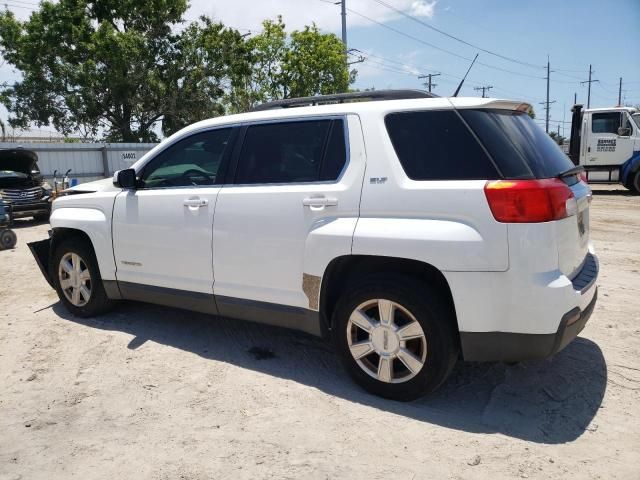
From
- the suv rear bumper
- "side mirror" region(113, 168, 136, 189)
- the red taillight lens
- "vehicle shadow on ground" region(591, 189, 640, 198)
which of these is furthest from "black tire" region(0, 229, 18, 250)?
"vehicle shadow on ground" region(591, 189, 640, 198)

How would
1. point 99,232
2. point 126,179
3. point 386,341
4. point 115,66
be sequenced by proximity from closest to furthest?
1. point 386,341
2. point 126,179
3. point 99,232
4. point 115,66

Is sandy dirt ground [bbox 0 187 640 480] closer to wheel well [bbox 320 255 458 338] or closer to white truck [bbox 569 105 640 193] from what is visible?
wheel well [bbox 320 255 458 338]

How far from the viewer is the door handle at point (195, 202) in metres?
3.95

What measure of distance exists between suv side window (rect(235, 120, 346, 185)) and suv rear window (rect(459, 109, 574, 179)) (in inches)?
34.8

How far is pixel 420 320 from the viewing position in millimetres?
3051

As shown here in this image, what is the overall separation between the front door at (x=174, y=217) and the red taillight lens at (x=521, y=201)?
2.06 metres

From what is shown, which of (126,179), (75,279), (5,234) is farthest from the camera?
(5,234)

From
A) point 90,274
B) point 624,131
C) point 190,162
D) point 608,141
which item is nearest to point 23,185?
point 90,274

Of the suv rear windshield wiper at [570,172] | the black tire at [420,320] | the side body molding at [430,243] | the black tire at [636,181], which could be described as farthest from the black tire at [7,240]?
the black tire at [636,181]

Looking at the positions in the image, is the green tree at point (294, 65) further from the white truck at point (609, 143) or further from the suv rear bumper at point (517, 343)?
the suv rear bumper at point (517, 343)

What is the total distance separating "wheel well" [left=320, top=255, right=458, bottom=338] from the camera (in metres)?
3.12

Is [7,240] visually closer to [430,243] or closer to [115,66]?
[430,243]

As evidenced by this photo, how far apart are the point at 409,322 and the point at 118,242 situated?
271 centimetres

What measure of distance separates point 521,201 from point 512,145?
1.27ft
